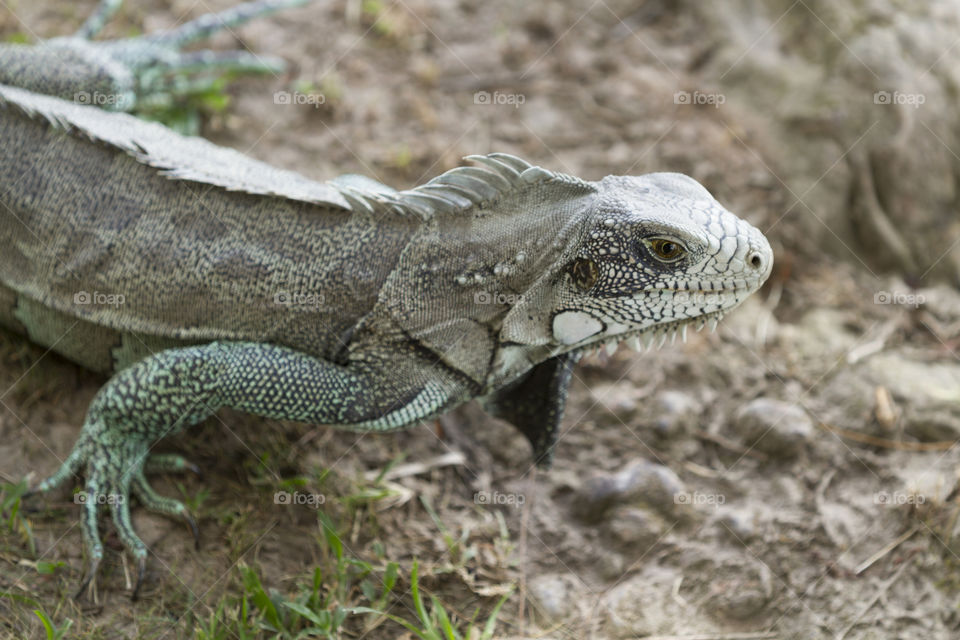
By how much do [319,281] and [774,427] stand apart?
9.97ft

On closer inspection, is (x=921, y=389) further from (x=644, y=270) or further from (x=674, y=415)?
(x=644, y=270)

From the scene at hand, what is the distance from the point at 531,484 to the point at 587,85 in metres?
3.90

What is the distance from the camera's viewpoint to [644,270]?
3986 millimetres

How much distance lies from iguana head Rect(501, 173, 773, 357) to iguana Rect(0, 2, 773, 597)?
0.03 feet

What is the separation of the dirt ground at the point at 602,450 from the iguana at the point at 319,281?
404 mm

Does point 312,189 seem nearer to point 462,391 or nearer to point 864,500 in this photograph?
point 462,391

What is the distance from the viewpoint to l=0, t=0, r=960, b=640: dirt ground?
4613mm

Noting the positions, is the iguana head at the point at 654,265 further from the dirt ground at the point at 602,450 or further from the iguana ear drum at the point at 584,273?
the dirt ground at the point at 602,450

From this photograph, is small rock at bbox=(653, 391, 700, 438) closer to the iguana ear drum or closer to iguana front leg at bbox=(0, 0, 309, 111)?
the iguana ear drum

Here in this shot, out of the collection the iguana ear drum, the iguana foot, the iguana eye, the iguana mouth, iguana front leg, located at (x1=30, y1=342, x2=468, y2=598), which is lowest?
the iguana foot

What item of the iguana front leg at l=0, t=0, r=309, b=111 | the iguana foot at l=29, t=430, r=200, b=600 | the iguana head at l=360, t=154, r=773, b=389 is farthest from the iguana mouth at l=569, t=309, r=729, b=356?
the iguana front leg at l=0, t=0, r=309, b=111

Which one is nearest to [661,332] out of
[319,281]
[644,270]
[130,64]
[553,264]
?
[644,270]

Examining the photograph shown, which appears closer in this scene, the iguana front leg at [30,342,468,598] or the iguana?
the iguana

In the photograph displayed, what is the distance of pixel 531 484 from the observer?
5293 mm
